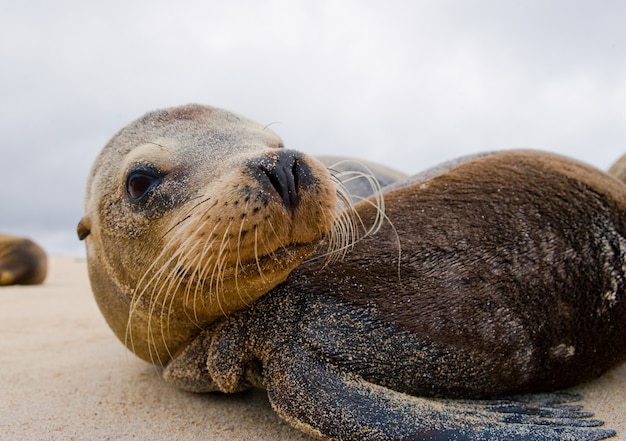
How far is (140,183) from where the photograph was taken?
256cm

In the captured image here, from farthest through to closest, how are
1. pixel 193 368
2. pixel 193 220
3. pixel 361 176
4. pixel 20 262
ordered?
pixel 20 262
pixel 361 176
pixel 193 368
pixel 193 220

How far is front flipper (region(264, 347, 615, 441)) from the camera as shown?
2117 millimetres

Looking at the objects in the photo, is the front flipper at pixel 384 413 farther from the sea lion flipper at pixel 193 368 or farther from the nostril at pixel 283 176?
the nostril at pixel 283 176

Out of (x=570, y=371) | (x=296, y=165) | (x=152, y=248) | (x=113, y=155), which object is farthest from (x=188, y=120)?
(x=570, y=371)

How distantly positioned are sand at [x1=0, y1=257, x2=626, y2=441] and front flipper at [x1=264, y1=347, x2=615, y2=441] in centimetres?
21

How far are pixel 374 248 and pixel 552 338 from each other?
0.86 metres

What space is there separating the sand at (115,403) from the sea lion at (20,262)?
5851 mm

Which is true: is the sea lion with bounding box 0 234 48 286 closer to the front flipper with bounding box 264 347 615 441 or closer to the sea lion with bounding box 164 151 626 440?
the sea lion with bounding box 164 151 626 440

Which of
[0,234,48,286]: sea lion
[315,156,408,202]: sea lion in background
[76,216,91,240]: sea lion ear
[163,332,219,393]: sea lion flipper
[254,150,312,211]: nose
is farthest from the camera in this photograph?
[0,234,48,286]: sea lion

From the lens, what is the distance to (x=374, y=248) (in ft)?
8.82

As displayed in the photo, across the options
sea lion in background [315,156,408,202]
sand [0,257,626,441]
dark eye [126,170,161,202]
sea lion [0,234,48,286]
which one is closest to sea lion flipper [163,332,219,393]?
sand [0,257,626,441]

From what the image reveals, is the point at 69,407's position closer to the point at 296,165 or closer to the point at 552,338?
the point at 296,165

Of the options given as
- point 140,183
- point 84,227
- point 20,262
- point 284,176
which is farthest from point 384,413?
point 20,262

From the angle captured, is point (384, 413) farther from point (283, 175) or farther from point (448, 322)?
point (283, 175)
